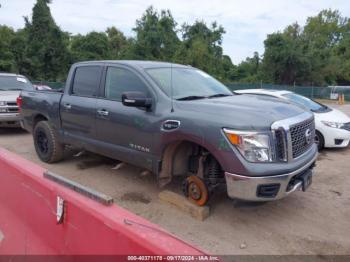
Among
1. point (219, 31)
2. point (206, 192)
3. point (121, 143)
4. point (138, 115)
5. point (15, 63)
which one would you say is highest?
point (219, 31)

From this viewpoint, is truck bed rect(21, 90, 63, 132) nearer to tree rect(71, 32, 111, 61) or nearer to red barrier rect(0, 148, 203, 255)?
red barrier rect(0, 148, 203, 255)

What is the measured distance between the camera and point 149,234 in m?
1.78

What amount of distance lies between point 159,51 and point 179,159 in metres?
36.6

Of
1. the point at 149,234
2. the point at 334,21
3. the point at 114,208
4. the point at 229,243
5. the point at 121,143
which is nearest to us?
the point at 149,234

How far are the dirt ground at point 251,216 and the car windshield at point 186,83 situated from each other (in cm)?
138

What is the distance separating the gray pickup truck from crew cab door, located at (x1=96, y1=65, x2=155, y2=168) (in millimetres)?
13

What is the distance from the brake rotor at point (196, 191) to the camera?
4.17 meters

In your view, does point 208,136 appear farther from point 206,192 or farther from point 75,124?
point 75,124

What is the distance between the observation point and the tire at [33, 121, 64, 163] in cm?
608

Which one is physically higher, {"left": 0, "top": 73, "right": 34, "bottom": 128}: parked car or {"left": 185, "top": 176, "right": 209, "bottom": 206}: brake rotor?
{"left": 0, "top": 73, "right": 34, "bottom": 128}: parked car

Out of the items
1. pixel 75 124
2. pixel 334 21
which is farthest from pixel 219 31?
pixel 75 124

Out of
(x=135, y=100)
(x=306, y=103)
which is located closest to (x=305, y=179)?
(x=135, y=100)

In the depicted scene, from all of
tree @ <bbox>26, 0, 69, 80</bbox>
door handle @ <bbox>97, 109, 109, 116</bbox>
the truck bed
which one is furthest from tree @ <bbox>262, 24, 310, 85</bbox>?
door handle @ <bbox>97, 109, 109, 116</bbox>

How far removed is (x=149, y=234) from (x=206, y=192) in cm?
243
